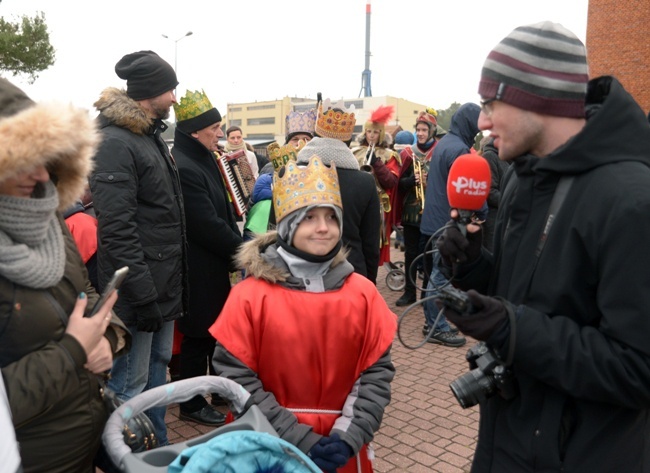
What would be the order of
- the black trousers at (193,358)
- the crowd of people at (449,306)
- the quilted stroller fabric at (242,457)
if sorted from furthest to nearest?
the black trousers at (193,358)
the crowd of people at (449,306)
the quilted stroller fabric at (242,457)

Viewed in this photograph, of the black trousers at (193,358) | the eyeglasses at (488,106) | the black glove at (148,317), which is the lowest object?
the black trousers at (193,358)

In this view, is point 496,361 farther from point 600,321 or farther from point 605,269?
point 605,269

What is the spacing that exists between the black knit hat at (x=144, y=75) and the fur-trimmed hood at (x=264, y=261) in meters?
1.45

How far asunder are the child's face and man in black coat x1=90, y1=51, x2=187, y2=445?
1.18 meters

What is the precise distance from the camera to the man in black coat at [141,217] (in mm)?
3246

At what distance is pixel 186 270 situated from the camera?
3803 mm

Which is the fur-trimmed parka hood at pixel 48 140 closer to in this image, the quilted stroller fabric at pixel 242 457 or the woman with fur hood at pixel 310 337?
the woman with fur hood at pixel 310 337

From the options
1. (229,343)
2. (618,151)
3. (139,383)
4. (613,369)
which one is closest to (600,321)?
(613,369)

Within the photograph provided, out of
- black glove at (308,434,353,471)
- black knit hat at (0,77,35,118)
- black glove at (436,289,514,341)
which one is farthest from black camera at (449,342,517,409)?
black knit hat at (0,77,35,118)

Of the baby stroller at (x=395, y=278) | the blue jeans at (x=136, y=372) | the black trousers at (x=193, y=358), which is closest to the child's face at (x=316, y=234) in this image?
the blue jeans at (x=136, y=372)

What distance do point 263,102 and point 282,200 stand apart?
307 feet

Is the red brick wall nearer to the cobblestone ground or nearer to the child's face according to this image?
the cobblestone ground

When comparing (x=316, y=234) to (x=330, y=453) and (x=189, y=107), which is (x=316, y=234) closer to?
(x=330, y=453)

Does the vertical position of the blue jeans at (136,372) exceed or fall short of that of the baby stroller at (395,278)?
it exceeds it
